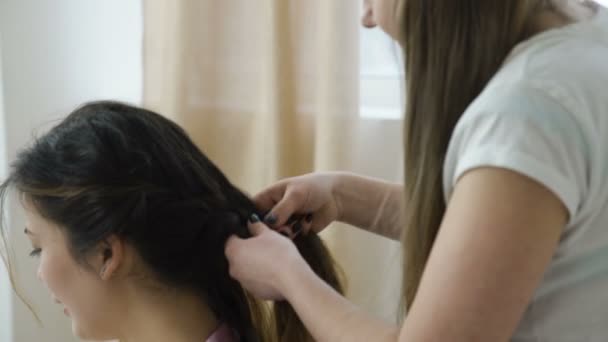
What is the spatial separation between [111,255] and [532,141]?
0.55m

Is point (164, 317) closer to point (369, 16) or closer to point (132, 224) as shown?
point (132, 224)

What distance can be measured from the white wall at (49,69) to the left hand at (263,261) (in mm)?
786

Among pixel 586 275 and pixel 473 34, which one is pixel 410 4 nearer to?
pixel 473 34

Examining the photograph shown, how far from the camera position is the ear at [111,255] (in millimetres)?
946

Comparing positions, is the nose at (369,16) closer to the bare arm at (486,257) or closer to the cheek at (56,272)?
the bare arm at (486,257)

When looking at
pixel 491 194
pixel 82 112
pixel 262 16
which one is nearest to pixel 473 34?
pixel 491 194

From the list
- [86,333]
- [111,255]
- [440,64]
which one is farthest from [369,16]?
[86,333]

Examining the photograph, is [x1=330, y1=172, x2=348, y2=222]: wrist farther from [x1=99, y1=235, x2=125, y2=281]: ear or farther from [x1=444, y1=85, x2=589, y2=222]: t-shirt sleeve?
[x1=444, y1=85, x2=589, y2=222]: t-shirt sleeve

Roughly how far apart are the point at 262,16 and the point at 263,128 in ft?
0.68

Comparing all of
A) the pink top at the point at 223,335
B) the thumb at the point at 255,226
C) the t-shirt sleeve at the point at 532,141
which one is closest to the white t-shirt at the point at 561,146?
the t-shirt sleeve at the point at 532,141

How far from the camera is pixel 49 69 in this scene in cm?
166

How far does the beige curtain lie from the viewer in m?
1.32

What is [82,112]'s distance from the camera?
3.20 ft

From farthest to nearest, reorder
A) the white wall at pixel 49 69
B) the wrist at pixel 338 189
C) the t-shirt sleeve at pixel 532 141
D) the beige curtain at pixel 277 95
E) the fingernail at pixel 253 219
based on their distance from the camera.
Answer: the white wall at pixel 49 69, the beige curtain at pixel 277 95, the wrist at pixel 338 189, the fingernail at pixel 253 219, the t-shirt sleeve at pixel 532 141
